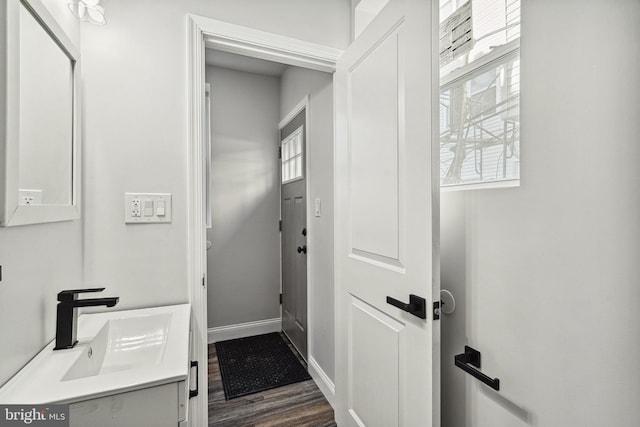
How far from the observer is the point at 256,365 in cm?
236

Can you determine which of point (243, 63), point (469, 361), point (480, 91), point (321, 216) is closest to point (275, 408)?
point (321, 216)

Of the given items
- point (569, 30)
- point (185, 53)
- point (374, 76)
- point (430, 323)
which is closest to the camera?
point (569, 30)

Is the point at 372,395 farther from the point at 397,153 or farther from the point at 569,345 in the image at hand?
the point at 397,153

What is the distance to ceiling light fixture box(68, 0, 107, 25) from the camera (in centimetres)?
111

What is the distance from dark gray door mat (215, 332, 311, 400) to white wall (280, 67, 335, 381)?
9.4 inches

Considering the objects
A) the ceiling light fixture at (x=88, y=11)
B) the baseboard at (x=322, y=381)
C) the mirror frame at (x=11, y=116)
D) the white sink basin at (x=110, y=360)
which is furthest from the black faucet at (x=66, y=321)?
the baseboard at (x=322, y=381)

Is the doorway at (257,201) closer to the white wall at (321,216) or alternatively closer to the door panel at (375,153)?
the white wall at (321,216)

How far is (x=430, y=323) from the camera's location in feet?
3.20

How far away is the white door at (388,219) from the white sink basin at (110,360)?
728 millimetres

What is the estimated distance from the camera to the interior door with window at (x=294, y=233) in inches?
95.2

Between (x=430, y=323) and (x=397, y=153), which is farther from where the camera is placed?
(x=397, y=153)

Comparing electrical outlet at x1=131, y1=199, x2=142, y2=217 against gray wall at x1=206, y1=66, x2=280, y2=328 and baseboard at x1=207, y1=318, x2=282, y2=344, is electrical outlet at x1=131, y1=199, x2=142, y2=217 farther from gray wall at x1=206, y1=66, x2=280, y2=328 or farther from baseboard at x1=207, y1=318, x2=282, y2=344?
baseboard at x1=207, y1=318, x2=282, y2=344

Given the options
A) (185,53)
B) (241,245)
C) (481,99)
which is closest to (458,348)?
(481,99)

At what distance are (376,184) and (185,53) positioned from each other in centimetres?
104
